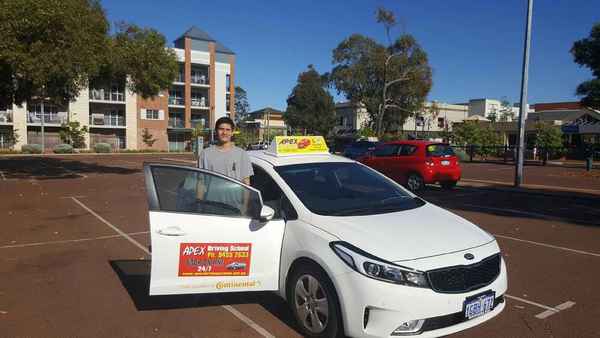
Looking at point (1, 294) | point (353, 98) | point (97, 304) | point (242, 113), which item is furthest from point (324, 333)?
point (242, 113)

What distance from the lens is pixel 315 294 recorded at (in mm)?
3613

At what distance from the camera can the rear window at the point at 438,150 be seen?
45.4 ft

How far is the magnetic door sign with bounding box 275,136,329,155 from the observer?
16.3 ft

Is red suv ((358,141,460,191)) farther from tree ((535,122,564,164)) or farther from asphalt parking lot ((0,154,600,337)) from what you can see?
tree ((535,122,564,164))

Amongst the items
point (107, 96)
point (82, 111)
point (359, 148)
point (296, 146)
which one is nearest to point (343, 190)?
point (296, 146)

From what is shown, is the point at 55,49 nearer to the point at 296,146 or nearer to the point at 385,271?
the point at 296,146

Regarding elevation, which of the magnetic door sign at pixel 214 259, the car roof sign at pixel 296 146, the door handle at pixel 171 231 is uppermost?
the car roof sign at pixel 296 146

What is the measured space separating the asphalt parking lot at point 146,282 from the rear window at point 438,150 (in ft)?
10.6

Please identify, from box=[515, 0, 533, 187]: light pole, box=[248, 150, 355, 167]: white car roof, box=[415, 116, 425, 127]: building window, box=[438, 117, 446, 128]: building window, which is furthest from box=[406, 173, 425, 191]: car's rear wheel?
box=[438, 117, 446, 128]: building window

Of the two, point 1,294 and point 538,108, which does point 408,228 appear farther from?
point 538,108

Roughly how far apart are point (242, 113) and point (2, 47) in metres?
91.5

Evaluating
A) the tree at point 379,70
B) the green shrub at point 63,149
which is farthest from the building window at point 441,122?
the green shrub at point 63,149

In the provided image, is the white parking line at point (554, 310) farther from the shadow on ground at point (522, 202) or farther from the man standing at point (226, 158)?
the shadow on ground at point (522, 202)

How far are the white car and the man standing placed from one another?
10.7 inches
